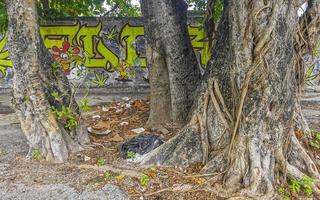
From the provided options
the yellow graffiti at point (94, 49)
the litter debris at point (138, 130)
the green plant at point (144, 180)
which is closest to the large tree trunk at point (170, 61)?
the litter debris at point (138, 130)

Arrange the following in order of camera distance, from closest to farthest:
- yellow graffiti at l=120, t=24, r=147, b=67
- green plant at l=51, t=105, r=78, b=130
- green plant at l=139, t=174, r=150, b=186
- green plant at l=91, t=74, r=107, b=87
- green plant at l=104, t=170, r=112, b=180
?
Result: 1. green plant at l=139, t=174, r=150, b=186
2. green plant at l=104, t=170, r=112, b=180
3. green plant at l=51, t=105, r=78, b=130
4. yellow graffiti at l=120, t=24, r=147, b=67
5. green plant at l=91, t=74, r=107, b=87

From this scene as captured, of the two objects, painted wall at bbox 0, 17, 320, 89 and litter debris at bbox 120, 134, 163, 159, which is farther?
painted wall at bbox 0, 17, 320, 89

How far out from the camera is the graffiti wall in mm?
7504

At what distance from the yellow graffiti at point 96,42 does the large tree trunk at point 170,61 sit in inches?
129

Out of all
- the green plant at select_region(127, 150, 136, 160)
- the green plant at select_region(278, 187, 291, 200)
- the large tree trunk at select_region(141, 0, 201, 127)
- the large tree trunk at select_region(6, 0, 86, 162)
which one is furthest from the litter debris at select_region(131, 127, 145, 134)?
the green plant at select_region(278, 187, 291, 200)

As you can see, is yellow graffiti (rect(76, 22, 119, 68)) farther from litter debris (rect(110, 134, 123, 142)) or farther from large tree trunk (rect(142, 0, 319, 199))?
large tree trunk (rect(142, 0, 319, 199))

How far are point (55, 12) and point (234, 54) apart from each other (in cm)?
522

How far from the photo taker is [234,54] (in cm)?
288

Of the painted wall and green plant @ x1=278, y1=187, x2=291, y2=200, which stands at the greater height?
the painted wall

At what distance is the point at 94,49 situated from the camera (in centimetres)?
761

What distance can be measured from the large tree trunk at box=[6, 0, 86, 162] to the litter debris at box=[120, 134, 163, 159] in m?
0.62

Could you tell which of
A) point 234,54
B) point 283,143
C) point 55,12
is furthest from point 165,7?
point 55,12

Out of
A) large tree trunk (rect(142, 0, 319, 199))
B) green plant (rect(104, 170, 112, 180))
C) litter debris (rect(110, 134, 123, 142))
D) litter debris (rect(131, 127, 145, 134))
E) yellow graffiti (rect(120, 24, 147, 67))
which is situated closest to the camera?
large tree trunk (rect(142, 0, 319, 199))

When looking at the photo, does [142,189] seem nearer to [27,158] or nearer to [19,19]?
[27,158]
